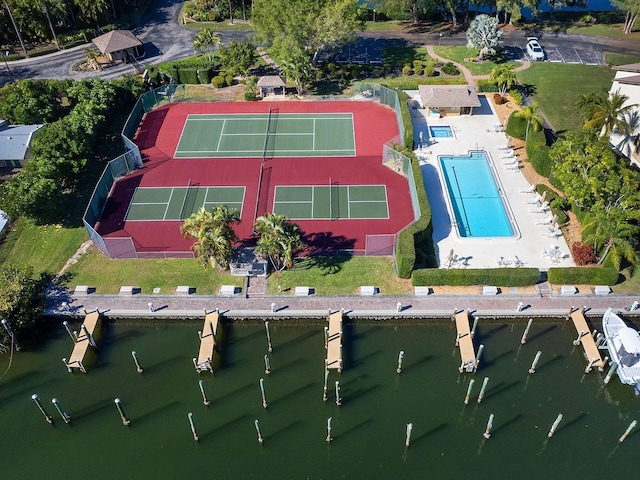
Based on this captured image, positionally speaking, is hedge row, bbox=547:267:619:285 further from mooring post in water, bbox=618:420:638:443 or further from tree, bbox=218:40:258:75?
tree, bbox=218:40:258:75

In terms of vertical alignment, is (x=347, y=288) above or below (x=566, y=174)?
below

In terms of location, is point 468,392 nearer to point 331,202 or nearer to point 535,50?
point 331,202

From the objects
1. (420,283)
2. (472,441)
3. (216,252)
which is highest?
(216,252)

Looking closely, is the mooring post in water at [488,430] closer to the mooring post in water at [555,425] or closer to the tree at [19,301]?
the mooring post in water at [555,425]

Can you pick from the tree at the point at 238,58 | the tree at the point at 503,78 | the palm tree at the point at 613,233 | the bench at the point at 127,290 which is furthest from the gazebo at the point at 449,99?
the bench at the point at 127,290

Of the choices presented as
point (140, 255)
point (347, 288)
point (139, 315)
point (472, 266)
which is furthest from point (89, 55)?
point (472, 266)

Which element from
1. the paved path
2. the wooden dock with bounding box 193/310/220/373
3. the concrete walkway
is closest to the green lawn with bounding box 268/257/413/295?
the paved path

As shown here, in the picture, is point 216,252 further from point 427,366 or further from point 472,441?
point 472,441
